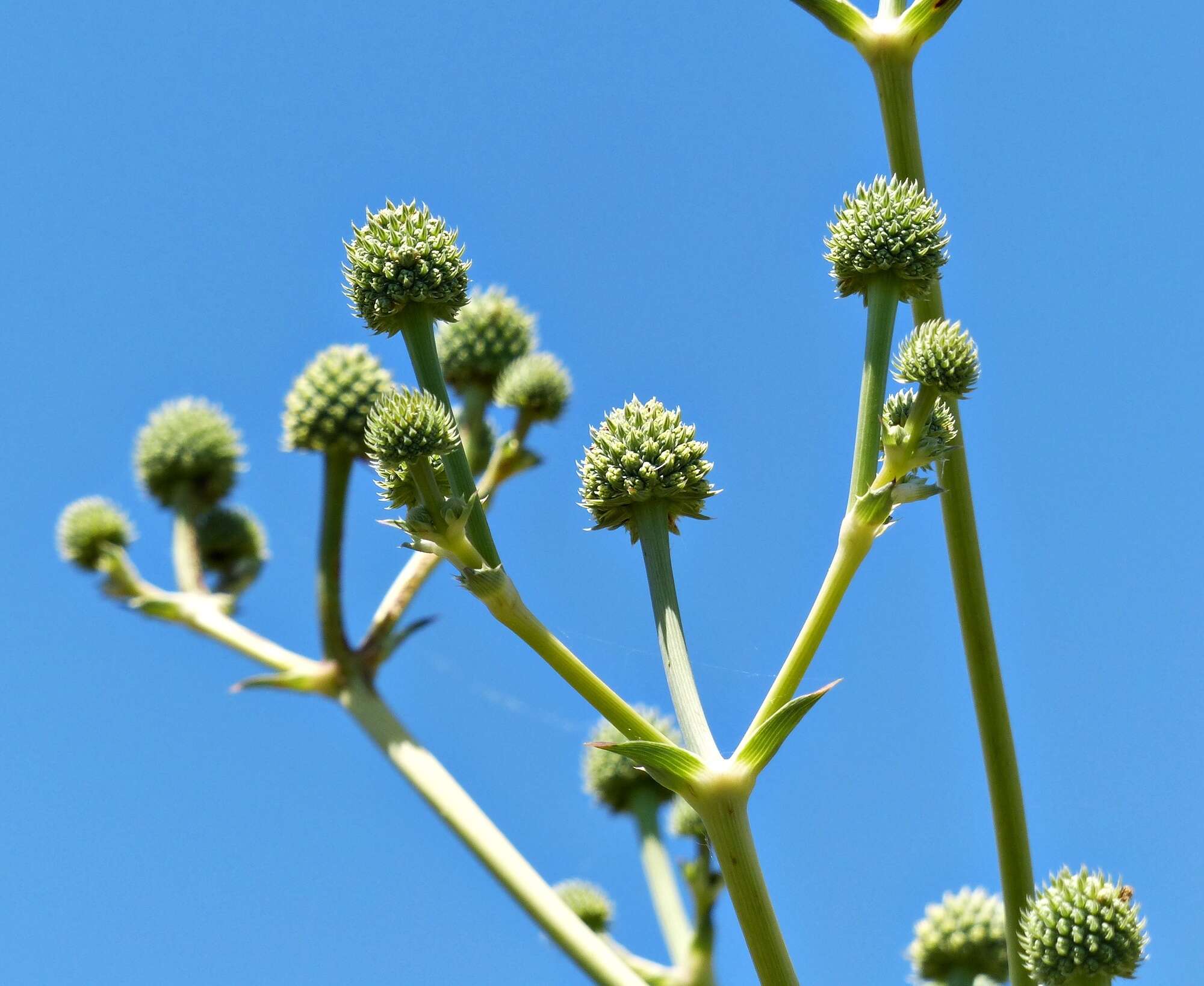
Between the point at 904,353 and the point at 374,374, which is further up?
the point at 374,374

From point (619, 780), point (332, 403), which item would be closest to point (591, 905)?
point (619, 780)

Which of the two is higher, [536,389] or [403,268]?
[536,389]

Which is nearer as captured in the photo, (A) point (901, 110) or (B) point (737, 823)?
(B) point (737, 823)

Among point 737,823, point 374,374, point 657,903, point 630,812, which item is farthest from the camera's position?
point 630,812

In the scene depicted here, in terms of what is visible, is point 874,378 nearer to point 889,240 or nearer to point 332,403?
point 889,240

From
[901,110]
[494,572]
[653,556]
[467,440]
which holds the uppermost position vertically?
[467,440]

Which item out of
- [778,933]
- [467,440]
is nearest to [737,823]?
[778,933]

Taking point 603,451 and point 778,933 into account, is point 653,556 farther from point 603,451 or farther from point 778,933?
point 778,933

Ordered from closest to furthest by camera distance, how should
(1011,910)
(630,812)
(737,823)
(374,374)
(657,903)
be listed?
1. (737,823)
2. (1011,910)
3. (657,903)
4. (374,374)
5. (630,812)
